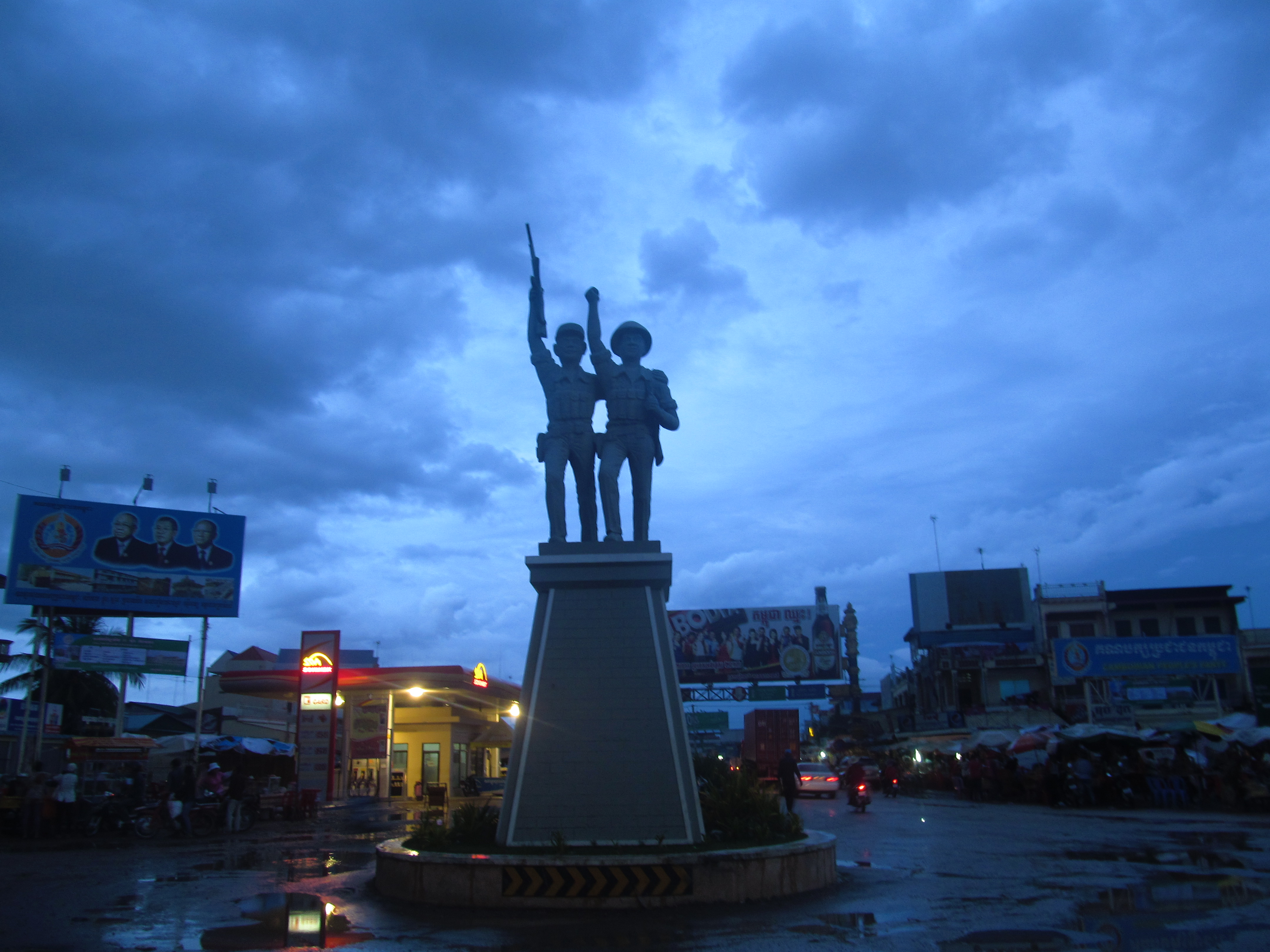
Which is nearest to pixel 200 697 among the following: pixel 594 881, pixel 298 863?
pixel 298 863

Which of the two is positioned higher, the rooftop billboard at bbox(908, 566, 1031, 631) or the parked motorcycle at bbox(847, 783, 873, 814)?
the rooftop billboard at bbox(908, 566, 1031, 631)

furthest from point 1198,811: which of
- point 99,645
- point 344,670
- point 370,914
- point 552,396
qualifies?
point 99,645

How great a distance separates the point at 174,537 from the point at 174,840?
11.0 m

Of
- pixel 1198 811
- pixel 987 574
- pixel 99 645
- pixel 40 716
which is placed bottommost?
pixel 1198 811

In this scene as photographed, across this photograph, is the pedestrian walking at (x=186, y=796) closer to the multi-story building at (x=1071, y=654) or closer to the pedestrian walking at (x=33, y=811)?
the pedestrian walking at (x=33, y=811)

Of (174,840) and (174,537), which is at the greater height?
(174,537)

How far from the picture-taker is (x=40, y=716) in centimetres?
2291

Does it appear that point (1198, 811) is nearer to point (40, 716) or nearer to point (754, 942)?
point (754, 942)

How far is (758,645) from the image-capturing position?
50.8 metres

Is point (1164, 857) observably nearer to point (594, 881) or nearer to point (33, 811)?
point (594, 881)

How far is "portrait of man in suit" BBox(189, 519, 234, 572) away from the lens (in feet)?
87.9

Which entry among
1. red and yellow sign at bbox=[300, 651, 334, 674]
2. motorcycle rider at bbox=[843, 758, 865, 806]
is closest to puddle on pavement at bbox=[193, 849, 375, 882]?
red and yellow sign at bbox=[300, 651, 334, 674]

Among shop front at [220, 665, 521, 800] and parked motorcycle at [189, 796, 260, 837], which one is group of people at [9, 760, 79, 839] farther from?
shop front at [220, 665, 521, 800]

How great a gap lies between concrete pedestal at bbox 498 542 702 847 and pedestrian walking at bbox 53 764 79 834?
41.3 feet
